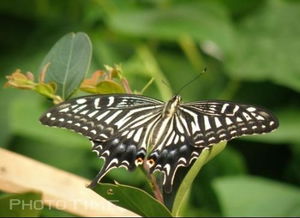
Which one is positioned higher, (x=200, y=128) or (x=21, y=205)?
(x=200, y=128)

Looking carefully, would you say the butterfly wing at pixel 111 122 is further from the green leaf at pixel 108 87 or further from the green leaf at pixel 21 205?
the green leaf at pixel 21 205

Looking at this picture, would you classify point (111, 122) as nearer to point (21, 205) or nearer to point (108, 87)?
point (108, 87)

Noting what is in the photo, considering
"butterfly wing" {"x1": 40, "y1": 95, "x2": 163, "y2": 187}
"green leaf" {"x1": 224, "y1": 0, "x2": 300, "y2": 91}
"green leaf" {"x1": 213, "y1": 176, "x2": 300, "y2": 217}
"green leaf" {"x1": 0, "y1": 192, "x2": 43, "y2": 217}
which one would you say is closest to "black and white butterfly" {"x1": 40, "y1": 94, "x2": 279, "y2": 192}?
"butterfly wing" {"x1": 40, "y1": 95, "x2": 163, "y2": 187}

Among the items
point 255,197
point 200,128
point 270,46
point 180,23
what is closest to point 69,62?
point 200,128

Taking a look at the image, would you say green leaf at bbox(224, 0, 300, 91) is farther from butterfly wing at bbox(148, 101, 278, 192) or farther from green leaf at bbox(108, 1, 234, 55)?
butterfly wing at bbox(148, 101, 278, 192)

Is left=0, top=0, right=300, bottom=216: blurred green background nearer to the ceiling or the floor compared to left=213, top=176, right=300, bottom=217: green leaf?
nearer to the ceiling
